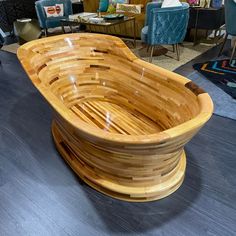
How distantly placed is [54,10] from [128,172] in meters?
4.44

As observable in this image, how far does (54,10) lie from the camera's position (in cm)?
490

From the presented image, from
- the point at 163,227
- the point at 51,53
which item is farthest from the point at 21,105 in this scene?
the point at 163,227

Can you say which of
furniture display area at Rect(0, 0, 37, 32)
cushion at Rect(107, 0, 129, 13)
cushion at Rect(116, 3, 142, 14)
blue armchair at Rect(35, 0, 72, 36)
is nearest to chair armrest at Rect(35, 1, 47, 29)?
blue armchair at Rect(35, 0, 72, 36)

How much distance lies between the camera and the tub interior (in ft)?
6.11

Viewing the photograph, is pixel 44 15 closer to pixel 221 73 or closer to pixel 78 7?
pixel 78 7

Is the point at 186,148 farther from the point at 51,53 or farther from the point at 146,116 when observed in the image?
the point at 51,53

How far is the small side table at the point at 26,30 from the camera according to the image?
4.85 m

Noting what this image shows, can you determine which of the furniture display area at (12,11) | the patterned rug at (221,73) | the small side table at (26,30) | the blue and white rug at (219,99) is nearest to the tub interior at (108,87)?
the blue and white rug at (219,99)

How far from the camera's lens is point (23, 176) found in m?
1.82

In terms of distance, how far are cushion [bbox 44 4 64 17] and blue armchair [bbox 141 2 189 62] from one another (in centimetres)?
221

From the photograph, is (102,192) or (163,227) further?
(102,192)

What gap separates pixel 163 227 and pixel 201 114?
69 centimetres

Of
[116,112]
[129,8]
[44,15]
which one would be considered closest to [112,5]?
[129,8]

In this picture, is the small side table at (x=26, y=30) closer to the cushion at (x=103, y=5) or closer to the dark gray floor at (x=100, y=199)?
the cushion at (x=103, y=5)
